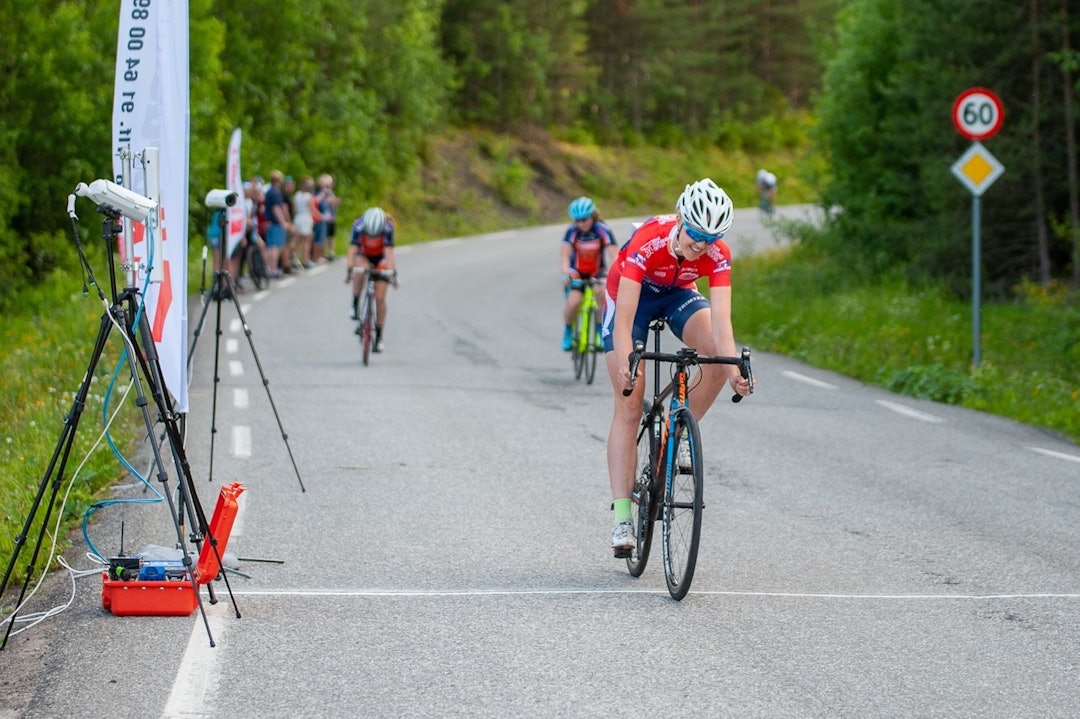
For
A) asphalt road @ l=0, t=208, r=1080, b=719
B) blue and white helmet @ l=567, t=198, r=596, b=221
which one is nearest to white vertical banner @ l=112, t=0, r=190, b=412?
asphalt road @ l=0, t=208, r=1080, b=719

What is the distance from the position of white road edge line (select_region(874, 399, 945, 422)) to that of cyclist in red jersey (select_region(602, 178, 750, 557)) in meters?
6.90

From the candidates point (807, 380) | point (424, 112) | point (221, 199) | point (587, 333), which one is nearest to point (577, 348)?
→ point (587, 333)

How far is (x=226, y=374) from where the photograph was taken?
15289 millimetres

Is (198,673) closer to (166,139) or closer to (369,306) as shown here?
(166,139)

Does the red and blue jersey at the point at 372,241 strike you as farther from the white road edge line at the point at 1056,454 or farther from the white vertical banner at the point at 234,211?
the white road edge line at the point at 1056,454

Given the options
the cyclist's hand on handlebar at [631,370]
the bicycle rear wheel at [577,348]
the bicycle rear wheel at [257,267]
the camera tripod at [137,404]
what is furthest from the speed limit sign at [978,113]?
the bicycle rear wheel at [257,267]

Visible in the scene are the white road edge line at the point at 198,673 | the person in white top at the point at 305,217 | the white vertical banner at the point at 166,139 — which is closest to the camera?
the white road edge line at the point at 198,673

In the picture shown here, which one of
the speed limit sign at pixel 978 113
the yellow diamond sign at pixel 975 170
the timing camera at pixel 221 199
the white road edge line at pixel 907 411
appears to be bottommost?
the white road edge line at pixel 907 411

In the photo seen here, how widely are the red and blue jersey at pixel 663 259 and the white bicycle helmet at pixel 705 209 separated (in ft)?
0.97

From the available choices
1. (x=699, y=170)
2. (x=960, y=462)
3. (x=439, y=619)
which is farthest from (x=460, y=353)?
(x=699, y=170)

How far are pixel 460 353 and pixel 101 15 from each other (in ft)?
40.5

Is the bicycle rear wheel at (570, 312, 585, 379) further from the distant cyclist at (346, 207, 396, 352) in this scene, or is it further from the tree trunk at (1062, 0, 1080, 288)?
the tree trunk at (1062, 0, 1080, 288)

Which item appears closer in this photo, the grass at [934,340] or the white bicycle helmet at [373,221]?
the grass at [934,340]

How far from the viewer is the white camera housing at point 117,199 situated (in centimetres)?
570
